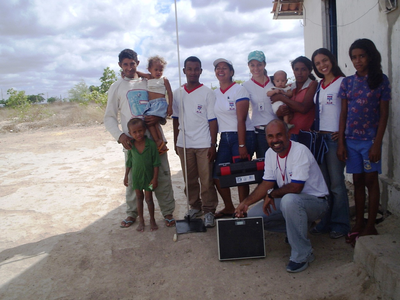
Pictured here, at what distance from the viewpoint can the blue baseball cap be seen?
3.87m

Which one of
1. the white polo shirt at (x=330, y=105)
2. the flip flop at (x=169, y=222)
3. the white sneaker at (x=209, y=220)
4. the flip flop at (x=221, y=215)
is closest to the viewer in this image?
the white polo shirt at (x=330, y=105)

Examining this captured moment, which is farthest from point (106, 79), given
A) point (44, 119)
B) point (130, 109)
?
point (130, 109)

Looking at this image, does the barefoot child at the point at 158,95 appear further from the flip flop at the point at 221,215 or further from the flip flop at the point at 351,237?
the flip flop at the point at 351,237

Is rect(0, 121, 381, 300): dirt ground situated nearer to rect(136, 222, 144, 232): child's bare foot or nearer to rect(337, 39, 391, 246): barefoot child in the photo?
rect(136, 222, 144, 232): child's bare foot

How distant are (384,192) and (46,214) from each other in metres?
4.66

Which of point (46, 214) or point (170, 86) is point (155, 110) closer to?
point (170, 86)

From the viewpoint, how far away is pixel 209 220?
4.12m

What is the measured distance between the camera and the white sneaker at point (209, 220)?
407 centimetres

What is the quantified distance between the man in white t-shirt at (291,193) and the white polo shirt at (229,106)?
29.2 inches

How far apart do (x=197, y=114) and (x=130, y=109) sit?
83cm

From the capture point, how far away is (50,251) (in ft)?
12.3

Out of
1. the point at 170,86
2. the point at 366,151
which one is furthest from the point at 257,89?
the point at 366,151

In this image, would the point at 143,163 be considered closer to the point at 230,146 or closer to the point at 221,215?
the point at 230,146

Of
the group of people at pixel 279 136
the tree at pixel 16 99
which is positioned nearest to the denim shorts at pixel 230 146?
the group of people at pixel 279 136
